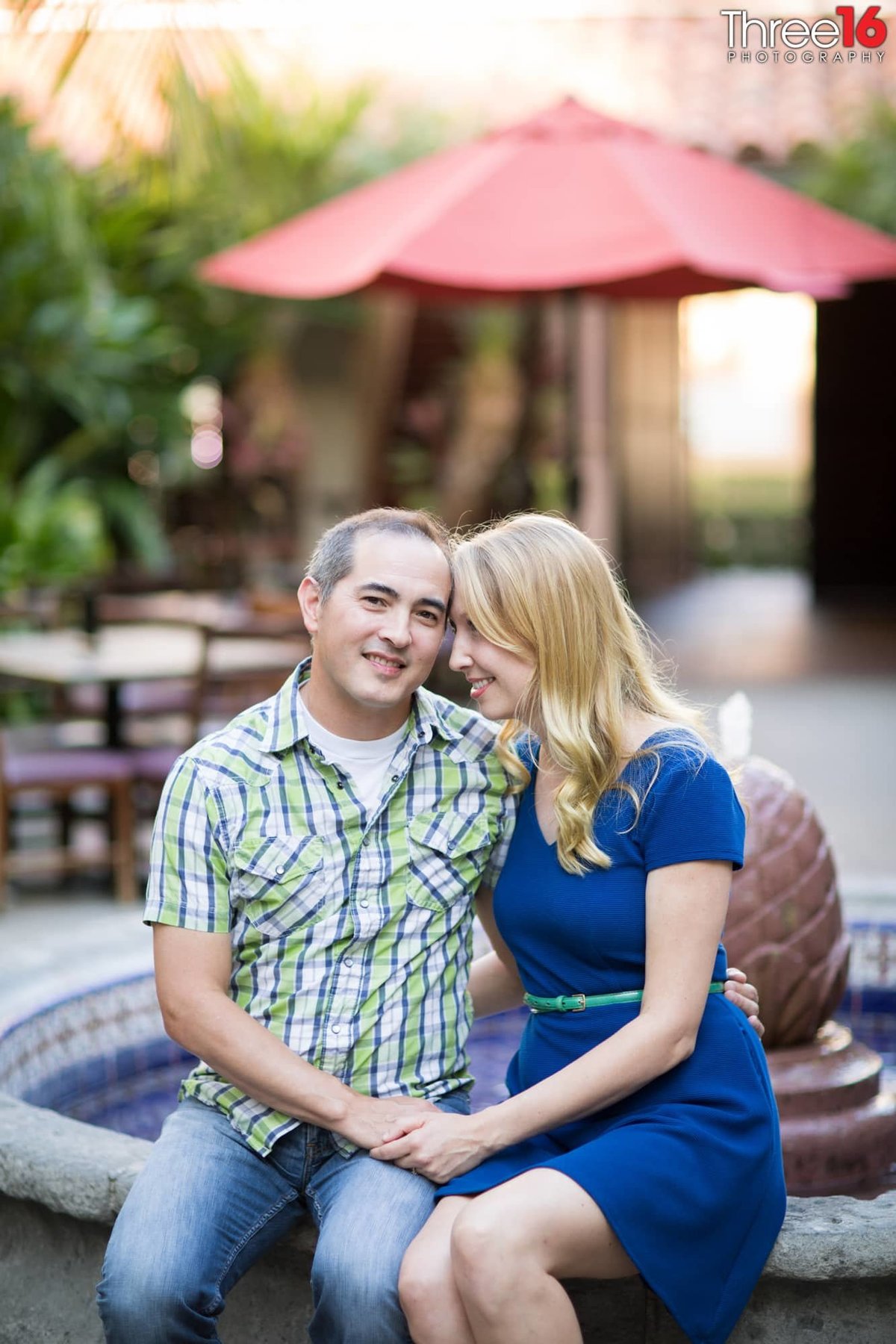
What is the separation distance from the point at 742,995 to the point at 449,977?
46 centimetres

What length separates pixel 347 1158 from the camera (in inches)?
96.5

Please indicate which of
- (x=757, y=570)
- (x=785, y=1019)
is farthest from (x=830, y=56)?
(x=757, y=570)

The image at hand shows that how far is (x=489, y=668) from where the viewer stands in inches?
99.3

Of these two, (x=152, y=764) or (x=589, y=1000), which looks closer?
(x=589, y=1000)

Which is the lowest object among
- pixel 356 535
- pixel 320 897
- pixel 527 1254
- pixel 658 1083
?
pixel 527 1254

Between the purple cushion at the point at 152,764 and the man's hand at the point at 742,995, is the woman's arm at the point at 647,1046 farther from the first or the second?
the purple cushion at the point at 152,764

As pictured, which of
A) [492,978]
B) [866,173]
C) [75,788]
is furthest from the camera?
→ [866,173]

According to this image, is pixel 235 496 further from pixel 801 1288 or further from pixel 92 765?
pixel 801 1288

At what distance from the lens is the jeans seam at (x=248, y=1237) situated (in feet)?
7.61

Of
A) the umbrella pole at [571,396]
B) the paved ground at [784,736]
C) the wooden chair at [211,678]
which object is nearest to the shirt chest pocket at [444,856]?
the paved ground at [784,736]

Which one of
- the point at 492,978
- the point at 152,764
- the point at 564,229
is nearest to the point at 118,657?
the point at 152,764

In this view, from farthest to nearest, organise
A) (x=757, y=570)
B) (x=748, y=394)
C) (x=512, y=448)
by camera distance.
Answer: (x=748, y=394) < (x=757, y=570) < (x=512, y=448)

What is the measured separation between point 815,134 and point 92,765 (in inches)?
310

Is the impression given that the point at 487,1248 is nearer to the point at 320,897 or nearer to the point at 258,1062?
the point at 258,1062
